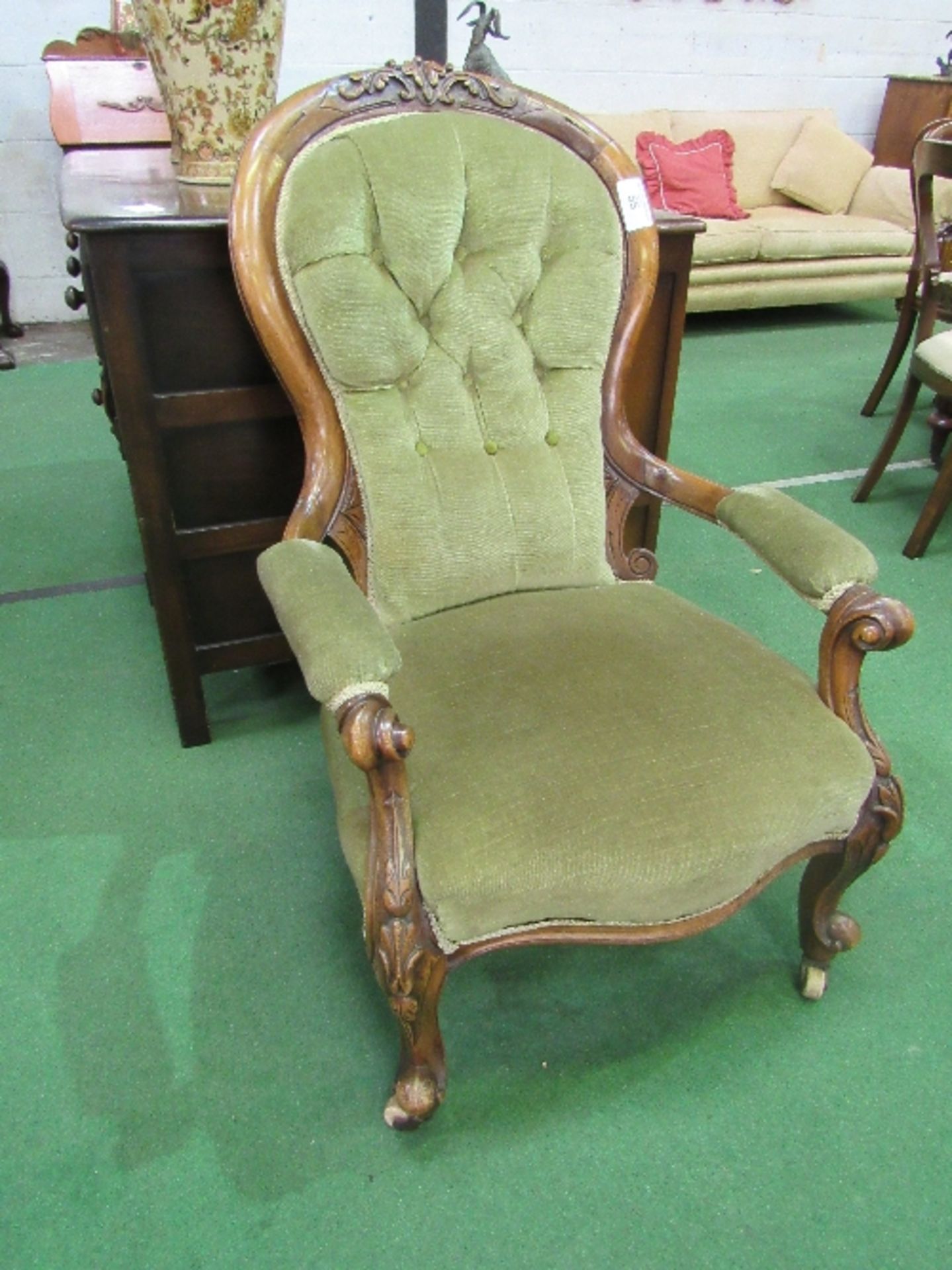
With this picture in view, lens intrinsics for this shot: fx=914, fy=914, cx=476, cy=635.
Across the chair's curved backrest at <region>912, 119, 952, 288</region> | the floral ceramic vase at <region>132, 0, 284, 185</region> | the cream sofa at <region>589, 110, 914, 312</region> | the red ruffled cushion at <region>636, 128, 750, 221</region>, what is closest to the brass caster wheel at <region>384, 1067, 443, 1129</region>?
the floral ceramic vase at <region>132, 0, 284, 185</region>

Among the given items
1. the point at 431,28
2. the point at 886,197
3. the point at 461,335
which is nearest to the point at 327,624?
the point at 461,335

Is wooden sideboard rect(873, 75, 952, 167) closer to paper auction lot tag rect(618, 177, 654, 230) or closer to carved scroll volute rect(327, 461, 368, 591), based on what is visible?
paper auction lot tag rect(618, 177, 654, 230)

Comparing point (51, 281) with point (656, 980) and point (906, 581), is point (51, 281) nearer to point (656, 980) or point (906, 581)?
point (906, 581)

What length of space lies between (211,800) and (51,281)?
3238 mm

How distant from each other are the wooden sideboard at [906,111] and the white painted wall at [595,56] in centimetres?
15

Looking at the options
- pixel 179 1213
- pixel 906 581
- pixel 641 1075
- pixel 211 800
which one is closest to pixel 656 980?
pixel 641 1075

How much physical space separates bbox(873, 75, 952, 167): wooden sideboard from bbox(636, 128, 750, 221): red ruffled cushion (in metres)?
1.05

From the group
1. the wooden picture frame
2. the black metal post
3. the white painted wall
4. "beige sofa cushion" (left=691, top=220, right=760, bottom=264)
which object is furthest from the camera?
"beige sofa cushion" (left=691, top=220, right=760, bottom=264)

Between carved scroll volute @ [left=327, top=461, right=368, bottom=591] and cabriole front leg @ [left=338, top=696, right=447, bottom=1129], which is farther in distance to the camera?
carved scroll volute @ [left=327, top=461, right=368, bottom=591]

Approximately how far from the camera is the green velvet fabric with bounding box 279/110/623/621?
1103 millimetres

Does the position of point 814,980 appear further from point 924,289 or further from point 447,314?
point 924,289

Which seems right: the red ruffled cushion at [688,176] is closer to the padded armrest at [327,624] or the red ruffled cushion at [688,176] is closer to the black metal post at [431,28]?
the black metal post at [431,28]

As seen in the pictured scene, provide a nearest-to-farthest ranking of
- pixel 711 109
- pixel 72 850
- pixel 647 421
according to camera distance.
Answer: pixel 72 850
pixel 647 421
pixel 711 109

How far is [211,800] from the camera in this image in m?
1.49
